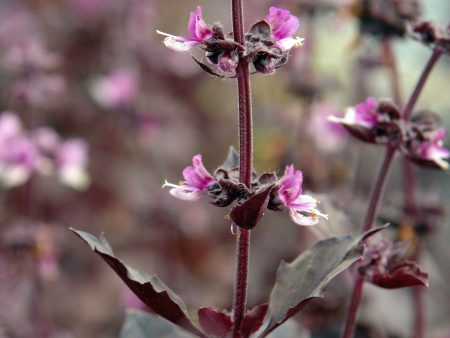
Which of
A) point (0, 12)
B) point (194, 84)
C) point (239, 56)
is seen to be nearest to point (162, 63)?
point (194, 84)

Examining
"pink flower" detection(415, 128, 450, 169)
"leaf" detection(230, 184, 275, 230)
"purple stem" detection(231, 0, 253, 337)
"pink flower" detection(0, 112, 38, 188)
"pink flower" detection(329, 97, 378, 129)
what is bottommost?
"pink flower" detection(0, 112, 38, 188)

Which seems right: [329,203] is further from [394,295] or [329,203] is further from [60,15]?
[60,15]

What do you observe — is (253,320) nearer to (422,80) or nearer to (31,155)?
(422,80)

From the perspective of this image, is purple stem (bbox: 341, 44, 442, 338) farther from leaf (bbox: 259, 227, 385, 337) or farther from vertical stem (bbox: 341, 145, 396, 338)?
leaf (bbox: 259, 227, 385, 337)

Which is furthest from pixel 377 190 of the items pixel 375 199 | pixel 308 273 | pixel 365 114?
pixel 308 273

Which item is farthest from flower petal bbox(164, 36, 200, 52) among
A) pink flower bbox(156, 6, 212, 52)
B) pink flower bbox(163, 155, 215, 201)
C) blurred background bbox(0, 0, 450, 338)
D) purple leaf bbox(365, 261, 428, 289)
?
blurred background bbox(0, 0, 450, 338)

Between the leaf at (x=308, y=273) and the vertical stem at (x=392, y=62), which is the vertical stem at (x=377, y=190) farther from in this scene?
the vertical stem at (x=392, y=62)
